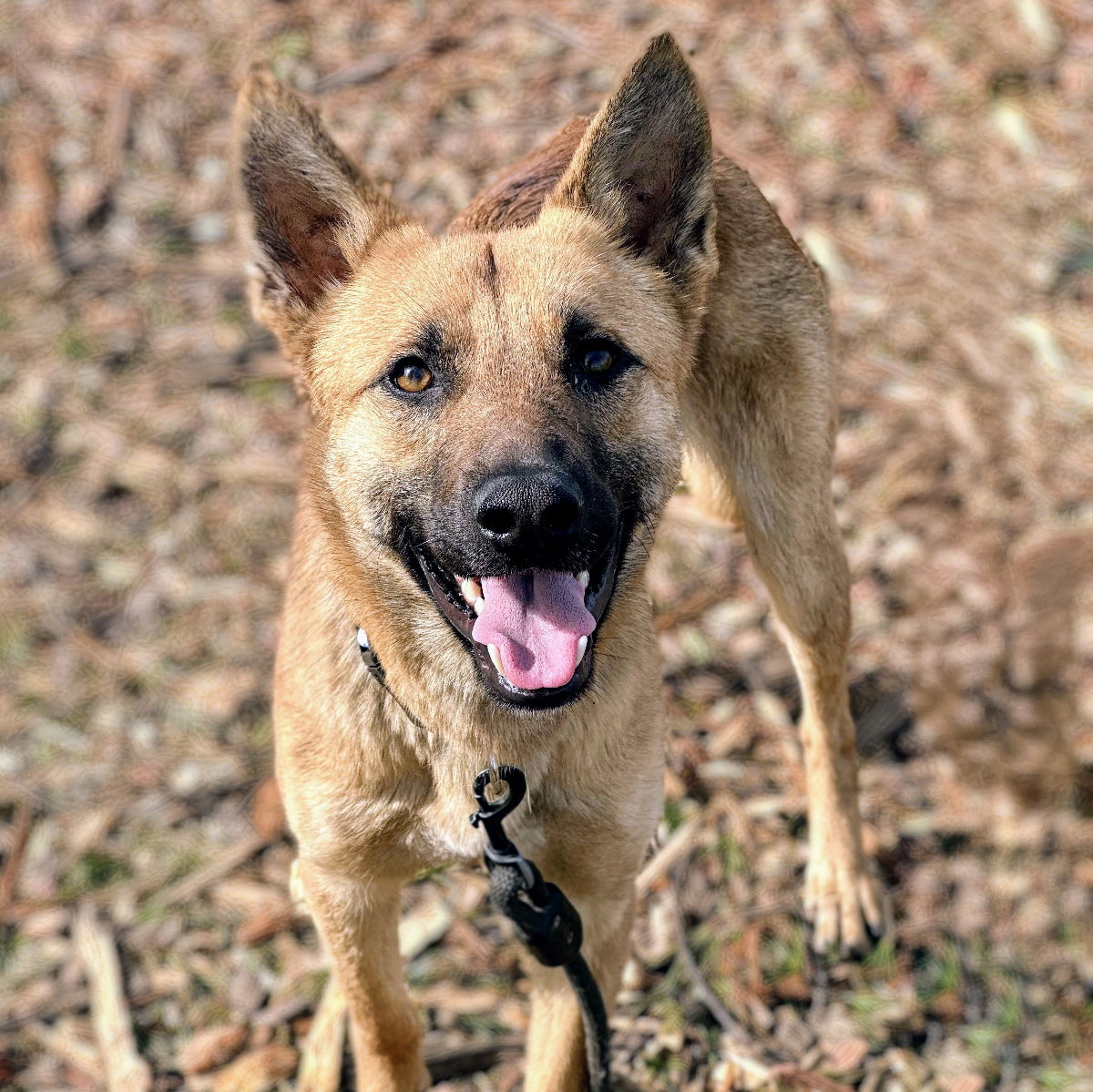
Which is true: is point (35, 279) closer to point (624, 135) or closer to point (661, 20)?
point (661, 20)

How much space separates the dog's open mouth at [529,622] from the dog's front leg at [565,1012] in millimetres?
992

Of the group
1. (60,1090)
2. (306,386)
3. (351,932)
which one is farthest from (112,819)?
(306,386)

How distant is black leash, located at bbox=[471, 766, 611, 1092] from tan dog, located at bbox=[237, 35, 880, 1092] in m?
0.10

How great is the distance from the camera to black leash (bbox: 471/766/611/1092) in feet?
10.4

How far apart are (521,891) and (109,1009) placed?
1.79m

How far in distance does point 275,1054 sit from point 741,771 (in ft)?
6.13

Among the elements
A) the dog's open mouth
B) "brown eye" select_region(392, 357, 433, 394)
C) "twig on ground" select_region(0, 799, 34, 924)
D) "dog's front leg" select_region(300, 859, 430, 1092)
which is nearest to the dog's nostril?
the dog's open mouth

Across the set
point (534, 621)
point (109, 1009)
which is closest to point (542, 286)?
point (534, 621)

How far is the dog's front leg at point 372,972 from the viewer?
136 inches

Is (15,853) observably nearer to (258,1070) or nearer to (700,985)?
(258,1070)

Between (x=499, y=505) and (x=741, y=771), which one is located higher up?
(x=499, y=505)

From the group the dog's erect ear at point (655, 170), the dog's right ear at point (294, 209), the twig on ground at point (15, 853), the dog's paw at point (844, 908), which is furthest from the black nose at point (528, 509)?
the twig on ground at point (15, 853)

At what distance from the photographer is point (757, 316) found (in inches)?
145

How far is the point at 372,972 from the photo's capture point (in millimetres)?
3613
